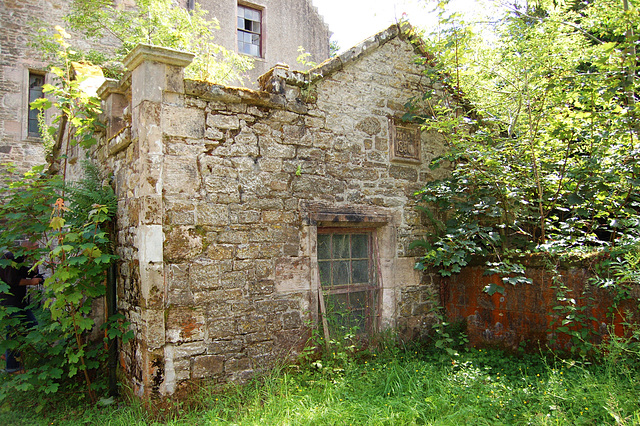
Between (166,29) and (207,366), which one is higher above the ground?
(166,29)

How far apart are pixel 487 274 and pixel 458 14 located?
308 centimetres

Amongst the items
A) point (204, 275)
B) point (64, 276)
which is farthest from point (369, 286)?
point (64, 276)

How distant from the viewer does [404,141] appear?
5.40 meters

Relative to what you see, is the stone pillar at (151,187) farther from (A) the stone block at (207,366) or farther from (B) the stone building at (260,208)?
(A) the stone block at (207,366)

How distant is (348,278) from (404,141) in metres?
1.93

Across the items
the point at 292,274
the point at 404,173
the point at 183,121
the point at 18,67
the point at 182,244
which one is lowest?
the point at 292,274

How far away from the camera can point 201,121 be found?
3.91m

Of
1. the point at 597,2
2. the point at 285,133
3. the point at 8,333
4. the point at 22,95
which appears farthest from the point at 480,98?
the point at 22,95

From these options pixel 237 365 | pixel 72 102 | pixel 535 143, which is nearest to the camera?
pixel 237 365

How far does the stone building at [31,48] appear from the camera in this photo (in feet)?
33.9

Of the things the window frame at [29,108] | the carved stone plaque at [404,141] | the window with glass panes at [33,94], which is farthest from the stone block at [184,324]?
the window with glass panes at [33,94]

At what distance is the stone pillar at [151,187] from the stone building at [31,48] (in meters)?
8.05

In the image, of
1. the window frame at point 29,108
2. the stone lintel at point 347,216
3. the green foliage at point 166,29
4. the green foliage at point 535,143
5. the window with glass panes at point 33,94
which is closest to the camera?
the green foliage at point 535,143

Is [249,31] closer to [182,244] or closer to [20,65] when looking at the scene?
[20,65]
